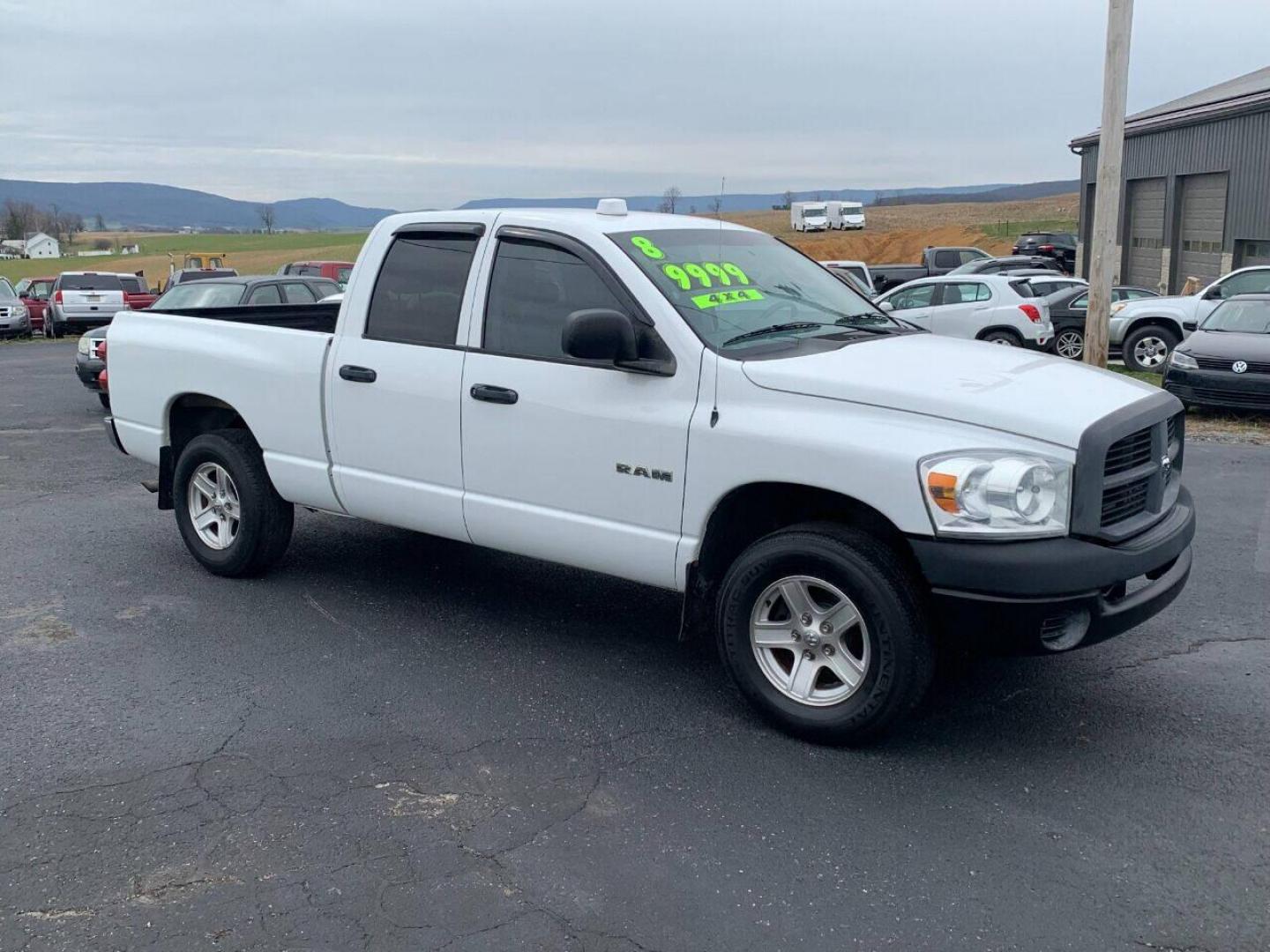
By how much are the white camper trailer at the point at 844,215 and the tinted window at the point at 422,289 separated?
60.4 meters

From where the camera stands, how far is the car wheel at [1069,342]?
19.6 metres

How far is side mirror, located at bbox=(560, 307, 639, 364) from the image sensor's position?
15.5ft

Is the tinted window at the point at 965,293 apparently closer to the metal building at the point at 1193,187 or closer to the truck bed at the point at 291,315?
the metal building at the point at 1193,187

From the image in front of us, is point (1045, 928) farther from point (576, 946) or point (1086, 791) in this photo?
point (576, 946)

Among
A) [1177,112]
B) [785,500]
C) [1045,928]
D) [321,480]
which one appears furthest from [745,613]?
[1177,112]

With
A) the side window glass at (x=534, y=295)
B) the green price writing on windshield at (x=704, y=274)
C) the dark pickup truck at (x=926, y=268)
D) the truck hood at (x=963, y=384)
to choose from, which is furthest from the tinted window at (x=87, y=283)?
the truck hood at (x=963, y=384)

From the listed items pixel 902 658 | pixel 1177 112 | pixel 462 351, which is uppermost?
pixel 1177 112

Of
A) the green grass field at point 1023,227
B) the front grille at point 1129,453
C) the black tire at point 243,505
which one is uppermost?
the green grass field at point 1023,227

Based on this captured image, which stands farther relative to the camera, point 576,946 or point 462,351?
point 462,351

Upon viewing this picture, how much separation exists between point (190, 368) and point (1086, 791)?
16.5 feet

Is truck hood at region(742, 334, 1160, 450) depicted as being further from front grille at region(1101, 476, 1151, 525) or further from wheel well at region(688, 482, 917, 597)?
wheel well at region(688, 482, 917, 597)

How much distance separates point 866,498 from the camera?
4.32m

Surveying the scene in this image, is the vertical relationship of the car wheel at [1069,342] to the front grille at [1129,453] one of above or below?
below

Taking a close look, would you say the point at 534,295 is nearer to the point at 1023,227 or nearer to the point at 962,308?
the point at 962,308
